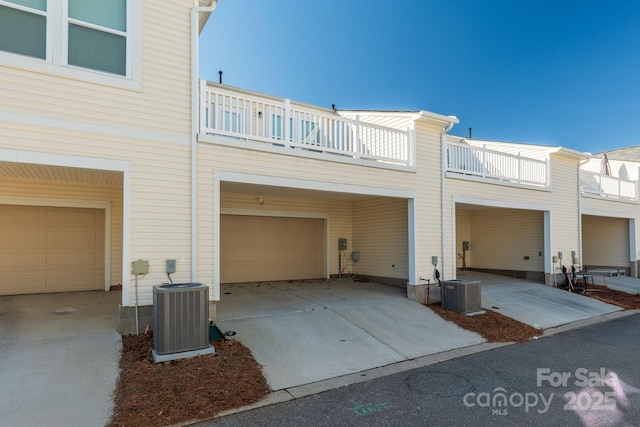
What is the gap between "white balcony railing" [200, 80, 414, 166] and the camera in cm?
643

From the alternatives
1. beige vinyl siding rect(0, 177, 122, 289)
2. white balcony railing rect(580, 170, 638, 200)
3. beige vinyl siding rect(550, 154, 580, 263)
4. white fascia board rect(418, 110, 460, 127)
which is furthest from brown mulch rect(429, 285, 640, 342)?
white balcony railing rect(580, 170, 638, 200)

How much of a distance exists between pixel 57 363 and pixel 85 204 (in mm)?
4497

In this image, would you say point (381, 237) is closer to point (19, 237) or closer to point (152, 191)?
point (152, 191)

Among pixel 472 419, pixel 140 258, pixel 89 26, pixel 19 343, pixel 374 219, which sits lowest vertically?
pixel 472 419

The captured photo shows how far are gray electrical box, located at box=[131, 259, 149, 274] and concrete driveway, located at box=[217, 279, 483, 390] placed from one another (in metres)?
1.57

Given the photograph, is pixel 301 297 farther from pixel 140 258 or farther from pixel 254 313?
pixel 140 258

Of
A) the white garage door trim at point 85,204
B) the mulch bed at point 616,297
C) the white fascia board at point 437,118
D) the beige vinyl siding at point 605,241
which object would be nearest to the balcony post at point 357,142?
the white fascia board at point 437,118

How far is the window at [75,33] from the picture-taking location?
16.2 ft

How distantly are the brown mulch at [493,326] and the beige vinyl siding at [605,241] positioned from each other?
10930 mm

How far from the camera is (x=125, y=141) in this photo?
547 centimetres

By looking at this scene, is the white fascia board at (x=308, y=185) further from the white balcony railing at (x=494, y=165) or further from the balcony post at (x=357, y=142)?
the white balcony railing at (x=494, y=165)

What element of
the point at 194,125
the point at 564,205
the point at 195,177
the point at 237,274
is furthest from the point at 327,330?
the point at 564,205

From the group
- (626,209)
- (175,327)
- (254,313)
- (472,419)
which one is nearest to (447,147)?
(254,313)

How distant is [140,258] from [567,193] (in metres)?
13.5
